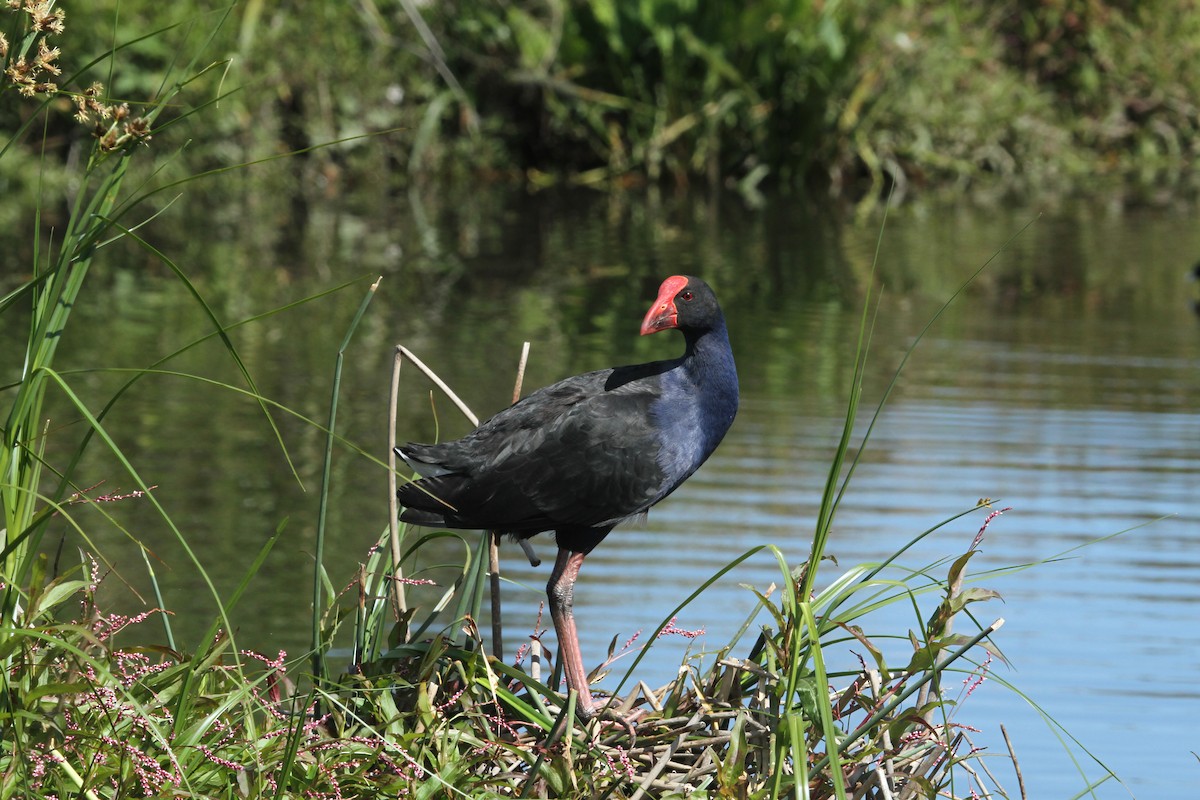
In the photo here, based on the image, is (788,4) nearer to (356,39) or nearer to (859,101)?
(859,101)

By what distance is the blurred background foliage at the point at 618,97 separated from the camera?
604 inches

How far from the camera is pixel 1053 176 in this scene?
17281 mm

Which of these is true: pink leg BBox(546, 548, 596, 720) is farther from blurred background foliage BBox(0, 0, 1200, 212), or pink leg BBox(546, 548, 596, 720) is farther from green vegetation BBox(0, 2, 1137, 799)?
blurred background foliage BBox(0, 0, 1200, 212)

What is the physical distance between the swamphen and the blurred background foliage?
1123 cm

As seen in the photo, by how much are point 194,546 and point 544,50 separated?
11016mm

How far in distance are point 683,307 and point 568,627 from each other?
27.4 inches

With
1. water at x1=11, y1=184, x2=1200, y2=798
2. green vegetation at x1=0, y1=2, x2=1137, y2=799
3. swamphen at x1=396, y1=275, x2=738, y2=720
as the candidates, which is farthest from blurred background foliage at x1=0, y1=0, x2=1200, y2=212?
green vegetation at x1=0, y1=2, x2=1137, y2=799

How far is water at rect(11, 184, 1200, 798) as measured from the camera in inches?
199

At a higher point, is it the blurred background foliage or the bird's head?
the blurred background foliage

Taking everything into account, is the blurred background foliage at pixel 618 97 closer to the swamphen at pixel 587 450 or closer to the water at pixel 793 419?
the water at pixel 793 419

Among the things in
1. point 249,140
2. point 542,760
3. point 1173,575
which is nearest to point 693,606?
point 1173,575

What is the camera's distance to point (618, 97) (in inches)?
619

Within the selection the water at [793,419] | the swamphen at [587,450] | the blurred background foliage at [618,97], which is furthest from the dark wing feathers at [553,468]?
the blurred background foliage at [618,97]

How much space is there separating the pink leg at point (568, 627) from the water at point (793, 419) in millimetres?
232
